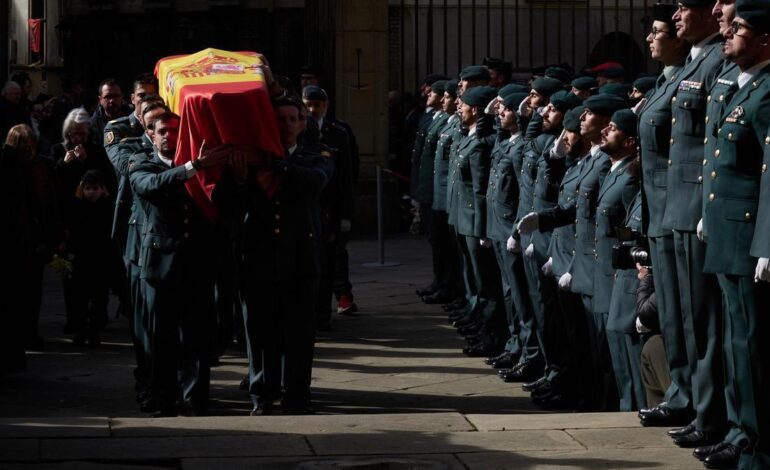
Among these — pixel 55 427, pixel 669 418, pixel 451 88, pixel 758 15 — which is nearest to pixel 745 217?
pixel 758 15

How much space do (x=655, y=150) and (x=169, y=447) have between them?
2.72 m

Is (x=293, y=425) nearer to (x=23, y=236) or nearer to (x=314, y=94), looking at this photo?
(x=23, y=236)

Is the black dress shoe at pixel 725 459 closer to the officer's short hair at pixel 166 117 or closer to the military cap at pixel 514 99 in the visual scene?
the officer's short hair at pixel 166 117

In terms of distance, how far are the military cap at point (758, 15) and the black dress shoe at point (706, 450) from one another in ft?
5.80

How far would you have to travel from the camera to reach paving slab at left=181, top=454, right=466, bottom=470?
744 centimetres

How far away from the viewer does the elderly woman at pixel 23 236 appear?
12070 millimetres

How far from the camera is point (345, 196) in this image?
14.5 m

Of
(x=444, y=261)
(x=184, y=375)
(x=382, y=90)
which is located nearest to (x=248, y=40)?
(x=382, y=90)

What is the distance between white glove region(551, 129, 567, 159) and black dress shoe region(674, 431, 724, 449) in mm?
3412

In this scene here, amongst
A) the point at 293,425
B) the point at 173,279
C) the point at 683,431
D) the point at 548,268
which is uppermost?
the point at 173,279

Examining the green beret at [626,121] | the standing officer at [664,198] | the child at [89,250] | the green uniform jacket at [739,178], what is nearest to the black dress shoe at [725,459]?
the green uniform jacket at [739,178]

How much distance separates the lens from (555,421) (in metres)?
8.41

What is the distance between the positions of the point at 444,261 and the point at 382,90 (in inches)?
228

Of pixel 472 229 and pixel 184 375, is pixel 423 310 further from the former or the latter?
pixel 184 375
